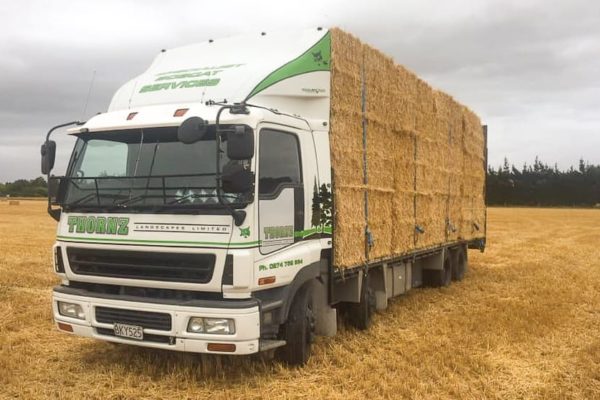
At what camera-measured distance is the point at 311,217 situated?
7.04 m

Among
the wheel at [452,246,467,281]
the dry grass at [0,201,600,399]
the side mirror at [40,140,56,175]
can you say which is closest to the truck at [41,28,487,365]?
the side mirror at [40,140,56,175]

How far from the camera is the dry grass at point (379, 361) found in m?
6.05

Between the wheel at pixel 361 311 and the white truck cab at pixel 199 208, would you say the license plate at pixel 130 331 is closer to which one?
the white truck cab at pixel 199 208

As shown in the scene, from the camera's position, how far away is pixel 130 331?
19.9 ft

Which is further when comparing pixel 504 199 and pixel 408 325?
pixel 504 199

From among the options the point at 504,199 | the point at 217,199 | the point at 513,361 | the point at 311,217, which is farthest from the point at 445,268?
the point at 504,199

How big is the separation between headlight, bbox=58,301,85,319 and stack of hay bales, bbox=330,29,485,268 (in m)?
2.97

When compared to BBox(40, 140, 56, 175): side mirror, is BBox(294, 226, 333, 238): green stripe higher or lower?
lower

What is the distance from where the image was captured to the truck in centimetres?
580

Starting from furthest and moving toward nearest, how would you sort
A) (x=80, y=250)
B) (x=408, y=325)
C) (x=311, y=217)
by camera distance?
1. (x=408, y=325)
2. (x=311, y=217)
3. (x=80, y=250)

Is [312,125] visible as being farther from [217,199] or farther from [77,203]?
[77,203]

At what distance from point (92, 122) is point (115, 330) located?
7.46ft

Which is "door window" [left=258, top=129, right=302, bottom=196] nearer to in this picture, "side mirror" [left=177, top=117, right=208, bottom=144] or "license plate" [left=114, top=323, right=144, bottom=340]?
"side mirror" [left=177, top=117, right=208, bottom=144]

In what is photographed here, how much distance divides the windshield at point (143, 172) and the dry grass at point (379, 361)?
178cm
